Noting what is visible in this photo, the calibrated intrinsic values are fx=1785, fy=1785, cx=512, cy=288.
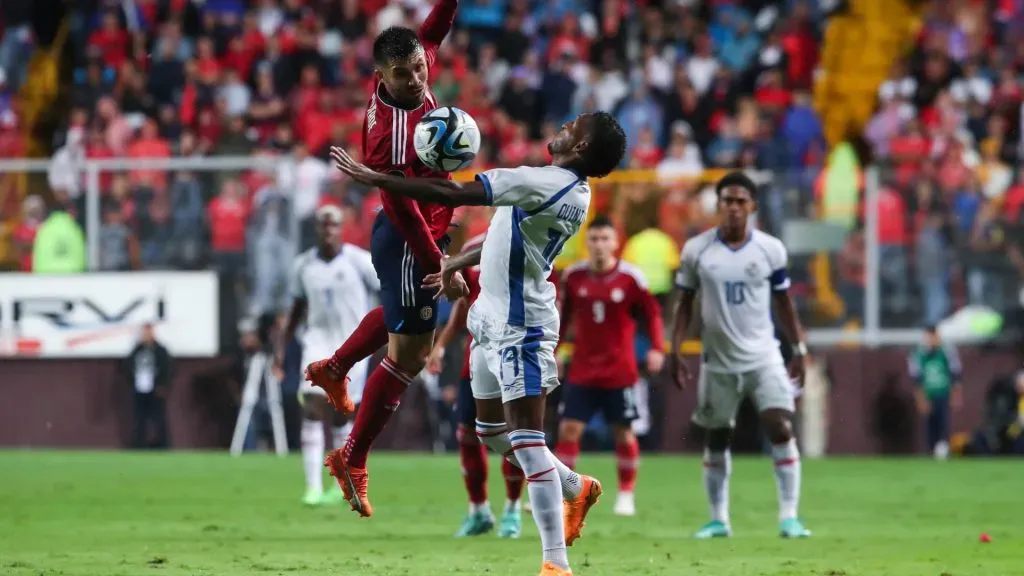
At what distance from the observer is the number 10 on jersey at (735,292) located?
41.2ft

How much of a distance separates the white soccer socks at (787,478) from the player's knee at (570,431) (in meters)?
2.62

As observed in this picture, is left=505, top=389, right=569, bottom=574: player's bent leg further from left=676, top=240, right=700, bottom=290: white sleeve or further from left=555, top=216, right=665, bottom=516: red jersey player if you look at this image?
left=555, top=216, right=665, bottom=516: red jersey player

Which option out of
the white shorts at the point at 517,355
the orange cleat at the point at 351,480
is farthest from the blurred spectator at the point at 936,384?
the white shorts at the point at 517,355

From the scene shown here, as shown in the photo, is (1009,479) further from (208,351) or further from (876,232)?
(208,351)

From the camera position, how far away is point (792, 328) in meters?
12.5

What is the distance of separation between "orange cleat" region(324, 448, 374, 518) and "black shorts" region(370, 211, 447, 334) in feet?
2.53

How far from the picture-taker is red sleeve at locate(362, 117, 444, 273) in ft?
30.8

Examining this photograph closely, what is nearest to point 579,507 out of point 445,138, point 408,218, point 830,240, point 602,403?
point 408,218

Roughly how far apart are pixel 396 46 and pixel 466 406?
12.3 feet

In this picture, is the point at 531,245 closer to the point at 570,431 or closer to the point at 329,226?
the point at 570,431

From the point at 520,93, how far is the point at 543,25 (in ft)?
7.87

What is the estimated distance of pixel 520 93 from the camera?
25.7m

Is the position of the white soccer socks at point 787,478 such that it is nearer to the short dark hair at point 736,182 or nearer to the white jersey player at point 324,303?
the short dark hair at point 736,182

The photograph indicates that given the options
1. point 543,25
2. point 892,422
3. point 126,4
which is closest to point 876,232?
point 892,422
